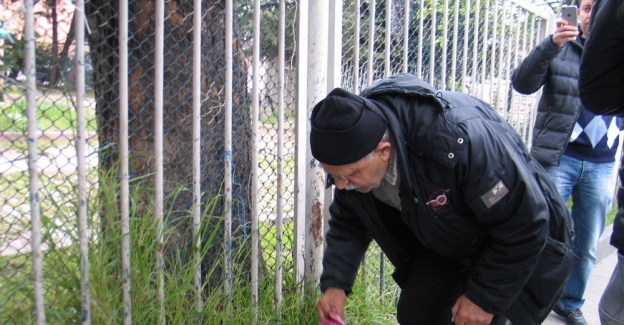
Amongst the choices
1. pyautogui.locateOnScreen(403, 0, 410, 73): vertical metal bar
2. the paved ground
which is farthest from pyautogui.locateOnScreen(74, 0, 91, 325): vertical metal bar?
the paved ground

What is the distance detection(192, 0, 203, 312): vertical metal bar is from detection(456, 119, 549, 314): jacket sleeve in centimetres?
122

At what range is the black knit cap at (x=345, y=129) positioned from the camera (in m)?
2.03

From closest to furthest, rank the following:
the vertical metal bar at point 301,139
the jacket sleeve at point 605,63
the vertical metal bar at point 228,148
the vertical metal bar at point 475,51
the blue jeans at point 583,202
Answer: the jacket sleeve at point 605,63 → the vertical metal bar at point 228,148 → the vertical metal bar at point 301,139 → the blue jeans at point 583,202 → the vertical metal bar at point 475,51

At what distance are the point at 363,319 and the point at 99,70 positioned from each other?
2.01m

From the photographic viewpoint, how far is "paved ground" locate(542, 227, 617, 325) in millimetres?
4180

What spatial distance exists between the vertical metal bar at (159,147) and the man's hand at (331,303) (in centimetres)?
70

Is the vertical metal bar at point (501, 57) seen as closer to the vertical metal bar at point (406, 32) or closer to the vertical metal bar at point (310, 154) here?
the vertical metal bar at point (406, 32)

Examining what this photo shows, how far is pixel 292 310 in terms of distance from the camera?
10.6 feet

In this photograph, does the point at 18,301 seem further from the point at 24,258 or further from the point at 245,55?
the point at 245,55

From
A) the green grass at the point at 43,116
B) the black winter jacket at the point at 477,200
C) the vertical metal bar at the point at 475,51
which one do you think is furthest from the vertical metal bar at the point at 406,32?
the green grass at the point at 43,116

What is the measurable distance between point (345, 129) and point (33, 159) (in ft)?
3.76

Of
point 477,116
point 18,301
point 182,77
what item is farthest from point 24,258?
point 477,116

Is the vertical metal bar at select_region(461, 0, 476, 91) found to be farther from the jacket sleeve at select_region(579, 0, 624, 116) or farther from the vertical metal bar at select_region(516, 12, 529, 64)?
the jacket sleeve at select_region(579, 0, 624, 116)

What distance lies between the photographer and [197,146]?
8.91ft
